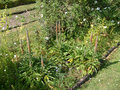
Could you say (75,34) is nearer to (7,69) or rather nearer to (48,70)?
(48,70)

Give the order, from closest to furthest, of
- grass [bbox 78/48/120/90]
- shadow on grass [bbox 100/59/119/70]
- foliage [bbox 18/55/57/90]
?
foliage [bbox 18/55/57/90], grass [bbox 78/48/120/90], shadow on grass [bbox 100/59/119/70]

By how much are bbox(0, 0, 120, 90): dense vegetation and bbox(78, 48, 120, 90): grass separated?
0.23 metres

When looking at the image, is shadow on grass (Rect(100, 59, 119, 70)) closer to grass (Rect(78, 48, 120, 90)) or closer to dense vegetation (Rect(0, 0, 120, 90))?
grass (Rect(78, 48, 120, 90))

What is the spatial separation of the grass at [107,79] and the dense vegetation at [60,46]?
0.77 ft

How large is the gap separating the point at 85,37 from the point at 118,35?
4.56 ft

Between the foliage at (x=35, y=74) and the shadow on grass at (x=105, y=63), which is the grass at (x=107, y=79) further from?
the foliage at (x=35, y=74)

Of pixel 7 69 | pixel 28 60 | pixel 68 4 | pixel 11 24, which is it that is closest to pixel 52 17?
pixel 68 4

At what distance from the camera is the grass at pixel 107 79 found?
12.0 feet

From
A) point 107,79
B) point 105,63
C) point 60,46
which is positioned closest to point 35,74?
point 60,46

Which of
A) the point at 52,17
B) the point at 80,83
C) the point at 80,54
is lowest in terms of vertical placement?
the point at 80,83

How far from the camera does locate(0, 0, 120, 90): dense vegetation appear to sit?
3.62m

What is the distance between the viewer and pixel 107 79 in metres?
3.89

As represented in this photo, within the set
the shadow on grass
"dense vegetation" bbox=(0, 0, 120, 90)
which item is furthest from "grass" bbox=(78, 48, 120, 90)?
"dense vegetation" bbox=(0, 0, 120, 90)

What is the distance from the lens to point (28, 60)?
3.85 meters
